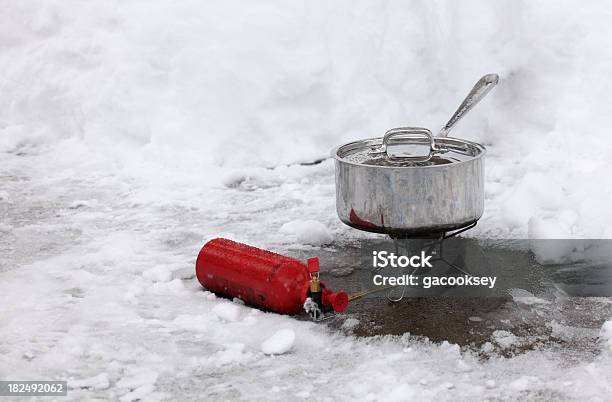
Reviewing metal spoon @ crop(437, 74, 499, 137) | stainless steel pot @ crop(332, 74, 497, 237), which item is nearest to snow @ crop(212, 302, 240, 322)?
stainless steel pot @ crop(332, 74, 497, 237)

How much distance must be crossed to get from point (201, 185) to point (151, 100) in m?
1.19

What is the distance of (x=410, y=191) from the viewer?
361cm

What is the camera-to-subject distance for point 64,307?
3859 mm

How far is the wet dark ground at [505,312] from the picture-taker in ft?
11.3

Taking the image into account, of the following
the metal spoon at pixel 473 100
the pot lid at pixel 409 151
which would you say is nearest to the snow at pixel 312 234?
the pot lid at pixel 409 151

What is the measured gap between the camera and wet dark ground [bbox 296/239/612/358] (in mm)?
3453

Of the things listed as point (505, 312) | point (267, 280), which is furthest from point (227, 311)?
point (505, 312)

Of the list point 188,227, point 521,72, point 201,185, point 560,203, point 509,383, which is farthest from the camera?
point 521,72

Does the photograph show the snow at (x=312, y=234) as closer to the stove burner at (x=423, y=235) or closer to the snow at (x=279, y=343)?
the stove burner at (x=423, y=235)

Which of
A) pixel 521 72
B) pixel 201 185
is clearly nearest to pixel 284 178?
pixel 201 185

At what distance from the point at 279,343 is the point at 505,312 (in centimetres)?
105

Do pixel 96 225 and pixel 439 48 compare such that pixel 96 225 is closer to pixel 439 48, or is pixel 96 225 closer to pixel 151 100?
pixel 151 100

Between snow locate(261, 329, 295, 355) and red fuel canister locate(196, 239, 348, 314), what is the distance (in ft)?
0.82

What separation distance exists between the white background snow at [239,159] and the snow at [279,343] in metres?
0.04
